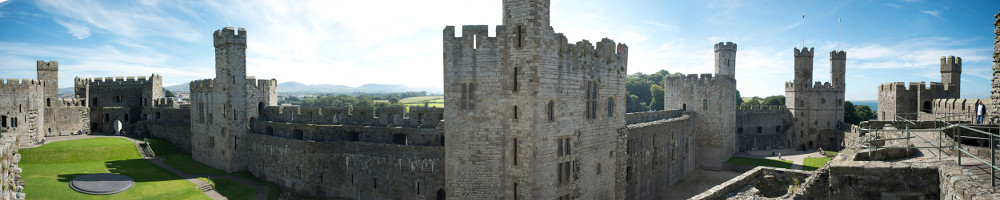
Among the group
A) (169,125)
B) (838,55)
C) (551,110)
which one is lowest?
(169,125)

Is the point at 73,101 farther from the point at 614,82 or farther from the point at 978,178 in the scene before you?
the point at 978,178

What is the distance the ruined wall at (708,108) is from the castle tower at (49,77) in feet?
195

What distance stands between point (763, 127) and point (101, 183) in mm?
58209

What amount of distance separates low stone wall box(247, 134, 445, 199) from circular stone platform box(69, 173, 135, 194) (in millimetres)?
7823

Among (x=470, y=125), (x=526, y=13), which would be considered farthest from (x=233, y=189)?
(x=526, y=13)

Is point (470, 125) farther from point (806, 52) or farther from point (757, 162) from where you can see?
point (806, 52)

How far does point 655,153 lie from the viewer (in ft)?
97.0

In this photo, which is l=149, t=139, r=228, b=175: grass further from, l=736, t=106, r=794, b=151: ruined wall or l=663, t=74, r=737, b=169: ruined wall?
l=736, t=106, r=794, b=151: ruined wall

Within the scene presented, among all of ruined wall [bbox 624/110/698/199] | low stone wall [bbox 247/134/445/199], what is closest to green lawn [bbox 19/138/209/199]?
low stone wall [bbox 247/134/445/199]

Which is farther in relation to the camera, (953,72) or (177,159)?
(953,72)

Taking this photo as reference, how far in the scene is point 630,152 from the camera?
26.1 m

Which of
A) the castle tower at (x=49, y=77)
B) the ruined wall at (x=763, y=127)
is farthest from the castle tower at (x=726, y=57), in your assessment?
the castle tower at (x=49, y=77)

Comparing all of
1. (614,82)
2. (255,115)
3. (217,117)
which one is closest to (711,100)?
(614,82)

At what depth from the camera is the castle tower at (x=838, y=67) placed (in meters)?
51.6
